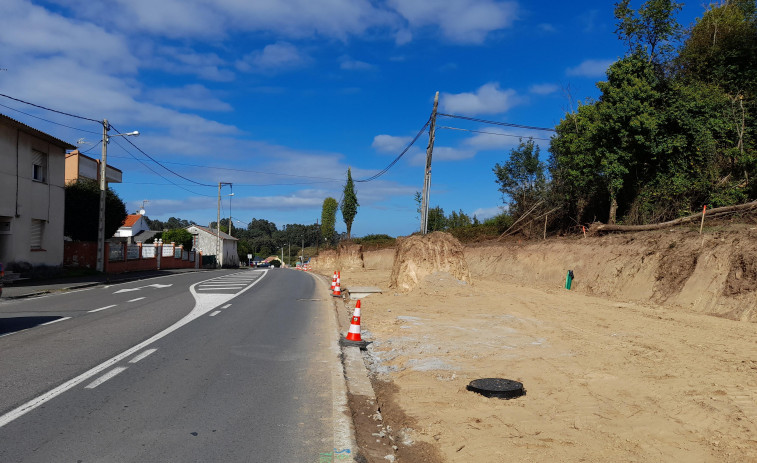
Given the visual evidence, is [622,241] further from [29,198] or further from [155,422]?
[29,198]

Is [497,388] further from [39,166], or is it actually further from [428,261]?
[39,166]

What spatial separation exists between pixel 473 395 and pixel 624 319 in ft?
25.0

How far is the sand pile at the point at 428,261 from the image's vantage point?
18.5 m

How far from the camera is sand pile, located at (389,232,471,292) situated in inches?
730

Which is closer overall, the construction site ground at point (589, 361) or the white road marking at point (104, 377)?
the construction site ground at point (589, 361)

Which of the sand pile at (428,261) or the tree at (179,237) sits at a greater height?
the tree at (179,237)

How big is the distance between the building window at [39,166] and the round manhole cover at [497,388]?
2536 centimetres

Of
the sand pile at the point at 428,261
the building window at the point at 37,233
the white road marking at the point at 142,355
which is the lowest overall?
the white road marking at the point at 142,355

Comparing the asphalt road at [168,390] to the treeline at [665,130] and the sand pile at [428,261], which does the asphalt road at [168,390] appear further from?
the treeline at [665,130]

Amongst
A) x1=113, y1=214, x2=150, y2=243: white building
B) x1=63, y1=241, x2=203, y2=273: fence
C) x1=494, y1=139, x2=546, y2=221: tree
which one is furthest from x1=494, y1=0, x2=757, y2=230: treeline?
x1=113, y1=214, x2=150, y2=243: white building

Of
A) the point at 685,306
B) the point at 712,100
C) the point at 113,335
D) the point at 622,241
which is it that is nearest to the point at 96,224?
the point at 113,335

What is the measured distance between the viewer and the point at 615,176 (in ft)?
78.1

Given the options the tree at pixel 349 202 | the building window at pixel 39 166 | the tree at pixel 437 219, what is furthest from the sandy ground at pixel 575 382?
the tree at pixel 349 202

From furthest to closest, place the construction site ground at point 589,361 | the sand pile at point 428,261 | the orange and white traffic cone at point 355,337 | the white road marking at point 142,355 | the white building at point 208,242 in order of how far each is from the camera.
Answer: the white building at point 208,242 < the sand pile at point 428,261 < the orange and white traffic cone at point 355,337 < the white road marking at point 142,355 < the construction site ground at point 589,361
